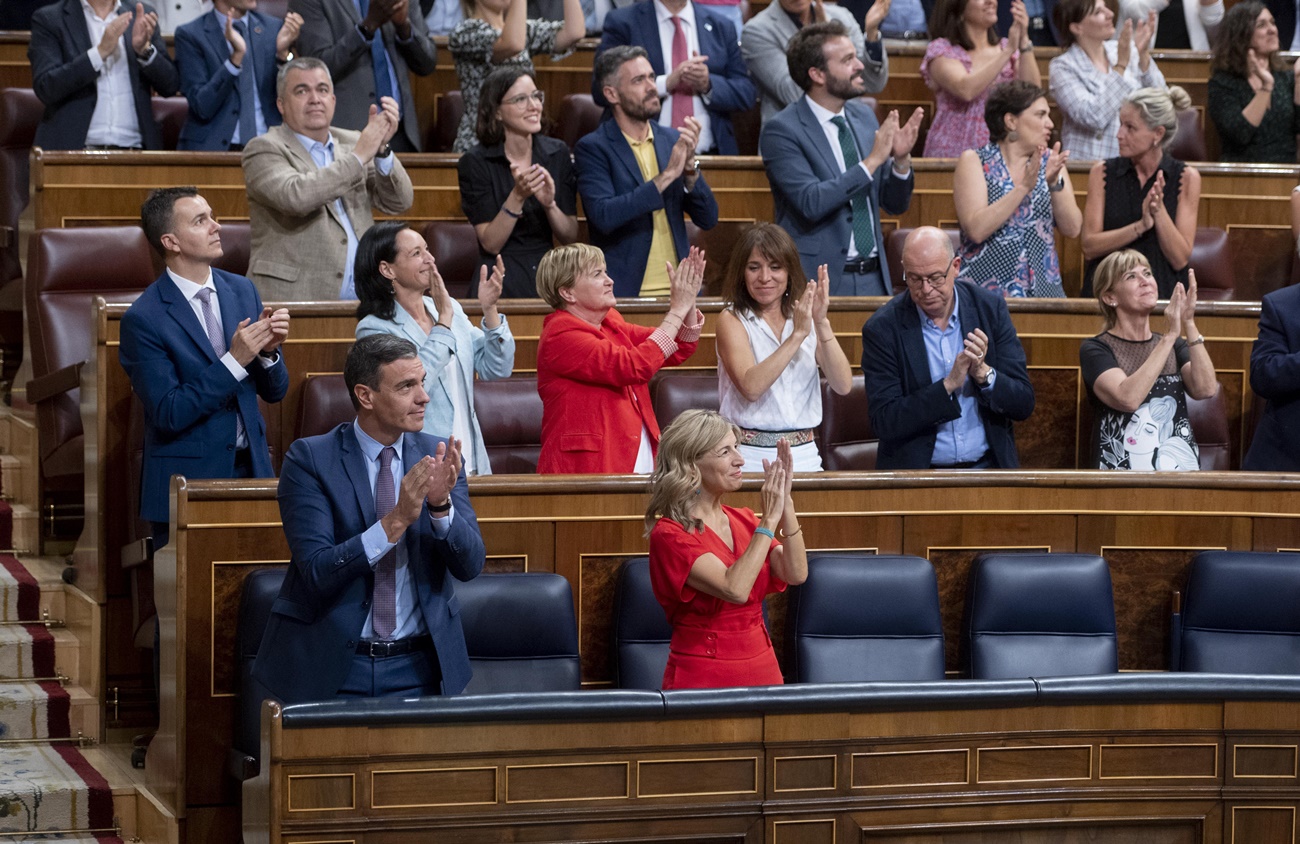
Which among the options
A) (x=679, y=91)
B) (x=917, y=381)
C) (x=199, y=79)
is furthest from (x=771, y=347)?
(x=199, y=79)

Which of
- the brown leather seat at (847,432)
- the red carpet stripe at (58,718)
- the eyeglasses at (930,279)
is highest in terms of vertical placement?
the eyeglasses at (930,279)

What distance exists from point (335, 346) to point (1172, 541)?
5.65 feet

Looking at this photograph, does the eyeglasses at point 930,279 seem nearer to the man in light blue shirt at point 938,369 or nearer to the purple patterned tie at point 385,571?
the man in light blue shirt at point 938,369

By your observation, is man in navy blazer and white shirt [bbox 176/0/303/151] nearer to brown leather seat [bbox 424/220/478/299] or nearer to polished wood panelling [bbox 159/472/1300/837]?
brown leather seat [bbox 424/220/478/299]

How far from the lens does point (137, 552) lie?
10.7ft

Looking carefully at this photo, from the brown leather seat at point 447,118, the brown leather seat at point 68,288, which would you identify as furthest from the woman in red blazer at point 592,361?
the brown leather seat at point 447,118

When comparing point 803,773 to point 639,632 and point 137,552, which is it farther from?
point 137,552

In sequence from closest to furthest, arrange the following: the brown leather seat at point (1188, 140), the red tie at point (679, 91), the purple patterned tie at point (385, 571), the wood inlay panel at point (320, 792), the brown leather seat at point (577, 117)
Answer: the wood inlay panel at point (320, 792) < the purple patterned tie at point (385, 571) < the red tie at point (679, 91) < the brown leather seat at point (577, 117) < the brown leather seat at point (1188, 140)

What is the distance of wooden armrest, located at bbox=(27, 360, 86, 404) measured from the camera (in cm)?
365

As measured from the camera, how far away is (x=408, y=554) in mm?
2576

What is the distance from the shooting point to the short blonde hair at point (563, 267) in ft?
10.7

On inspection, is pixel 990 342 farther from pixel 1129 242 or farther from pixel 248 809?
pixel 248 809

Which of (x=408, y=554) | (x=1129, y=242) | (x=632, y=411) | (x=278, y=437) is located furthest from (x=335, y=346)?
(x=1129, y=242)

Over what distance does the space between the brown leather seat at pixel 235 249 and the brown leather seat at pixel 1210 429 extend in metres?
2.26
